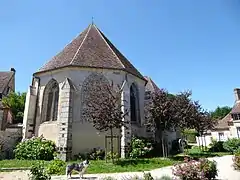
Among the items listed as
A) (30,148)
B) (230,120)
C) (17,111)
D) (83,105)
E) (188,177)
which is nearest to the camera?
(188,177)

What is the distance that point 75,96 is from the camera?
16.6m

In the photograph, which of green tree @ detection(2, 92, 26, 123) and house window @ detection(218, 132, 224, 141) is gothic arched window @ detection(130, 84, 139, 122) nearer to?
green tree @ detection(2, 92, 26, 123)

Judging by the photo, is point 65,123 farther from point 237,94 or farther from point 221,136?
point 237,94

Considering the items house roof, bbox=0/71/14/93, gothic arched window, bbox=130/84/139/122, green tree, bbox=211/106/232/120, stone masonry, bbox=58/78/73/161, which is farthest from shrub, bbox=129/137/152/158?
green tree, bbox=211/106/232/120

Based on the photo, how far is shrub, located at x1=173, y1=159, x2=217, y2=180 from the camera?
7.14m

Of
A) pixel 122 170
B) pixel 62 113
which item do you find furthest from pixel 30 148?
pixel 122 170

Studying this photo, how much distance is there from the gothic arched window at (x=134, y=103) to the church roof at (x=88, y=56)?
4.52ft

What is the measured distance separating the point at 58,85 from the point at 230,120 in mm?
28932

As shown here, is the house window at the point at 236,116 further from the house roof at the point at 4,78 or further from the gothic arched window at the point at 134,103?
the house roof at the point at 4,78

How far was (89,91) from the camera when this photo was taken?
55.4 feet

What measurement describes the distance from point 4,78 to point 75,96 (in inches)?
766

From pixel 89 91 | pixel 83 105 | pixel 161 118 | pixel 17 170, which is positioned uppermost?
pixel 89 91

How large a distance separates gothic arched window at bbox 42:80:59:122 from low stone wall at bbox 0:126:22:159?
2.58m

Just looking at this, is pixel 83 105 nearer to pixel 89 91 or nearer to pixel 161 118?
pixel 89 91
